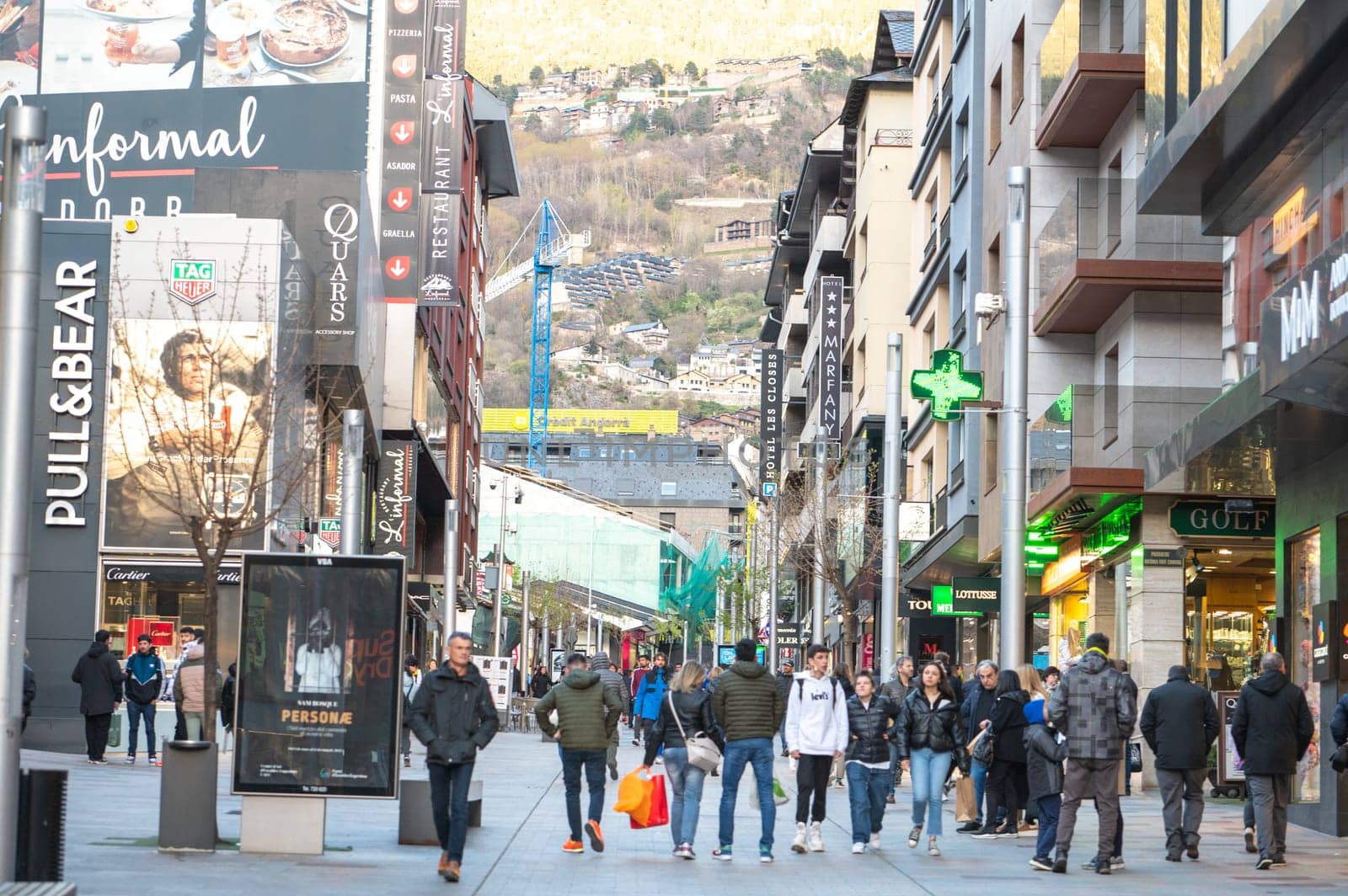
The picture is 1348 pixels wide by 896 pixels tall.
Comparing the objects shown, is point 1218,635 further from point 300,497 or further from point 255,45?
point 255,45

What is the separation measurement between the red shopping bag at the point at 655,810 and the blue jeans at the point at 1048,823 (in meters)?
3.20

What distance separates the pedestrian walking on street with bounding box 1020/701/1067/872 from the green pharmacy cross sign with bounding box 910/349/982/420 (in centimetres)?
801

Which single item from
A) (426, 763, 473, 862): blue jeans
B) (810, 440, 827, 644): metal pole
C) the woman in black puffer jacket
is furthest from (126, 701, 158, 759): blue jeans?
(810, 440, 827, 644): metal pole

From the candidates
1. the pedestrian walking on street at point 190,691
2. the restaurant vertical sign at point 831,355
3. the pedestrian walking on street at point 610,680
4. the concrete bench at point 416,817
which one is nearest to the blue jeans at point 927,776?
the concrete bench at point 416,817

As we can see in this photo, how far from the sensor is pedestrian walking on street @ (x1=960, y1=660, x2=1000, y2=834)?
20062 mm

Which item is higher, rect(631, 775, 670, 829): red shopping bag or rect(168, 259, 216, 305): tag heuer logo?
rect(168, 259, 216, 305): tag heuer logo

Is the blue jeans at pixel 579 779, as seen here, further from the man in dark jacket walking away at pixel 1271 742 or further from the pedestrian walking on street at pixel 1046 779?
the man in dark jacket walking away at pixel 1271 742

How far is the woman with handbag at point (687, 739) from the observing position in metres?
17.2

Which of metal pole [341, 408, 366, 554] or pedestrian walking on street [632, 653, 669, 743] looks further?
pedestrian walking on street [632, 653, 669, 743]

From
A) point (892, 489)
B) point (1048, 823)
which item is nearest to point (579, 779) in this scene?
point (1048, 823)

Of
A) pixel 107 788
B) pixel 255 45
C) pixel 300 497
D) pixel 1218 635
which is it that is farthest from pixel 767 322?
pixel 107 788

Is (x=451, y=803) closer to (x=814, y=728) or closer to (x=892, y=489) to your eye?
(x=814, y=728)

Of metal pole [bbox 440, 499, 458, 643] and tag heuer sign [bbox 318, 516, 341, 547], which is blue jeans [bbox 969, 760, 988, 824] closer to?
tag heuer sign [bbox 318, 516, 341, 547]

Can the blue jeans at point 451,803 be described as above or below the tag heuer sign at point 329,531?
below
